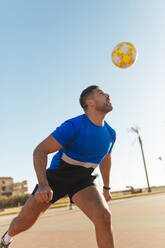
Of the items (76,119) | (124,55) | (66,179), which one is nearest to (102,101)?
(76,119)

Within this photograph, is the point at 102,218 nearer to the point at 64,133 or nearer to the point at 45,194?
the point at 45,194

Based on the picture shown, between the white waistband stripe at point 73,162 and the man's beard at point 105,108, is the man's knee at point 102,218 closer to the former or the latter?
the white waistband stripe at point 73,162

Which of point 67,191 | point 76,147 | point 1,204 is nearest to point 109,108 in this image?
point 76,147

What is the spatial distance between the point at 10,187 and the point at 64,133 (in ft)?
271

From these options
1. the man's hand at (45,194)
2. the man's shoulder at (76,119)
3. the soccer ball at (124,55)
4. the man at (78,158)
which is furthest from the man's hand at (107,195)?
the soccer ball at (124,55)

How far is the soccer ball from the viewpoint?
5668 millimetres

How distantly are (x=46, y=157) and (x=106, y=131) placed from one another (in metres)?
0.88

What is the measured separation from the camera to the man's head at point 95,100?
10.8 ft

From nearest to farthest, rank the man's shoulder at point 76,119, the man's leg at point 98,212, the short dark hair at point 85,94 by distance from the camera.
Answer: the man's leg at point 98,212 → the man's shoulder at point 76,119 → the short dark hair at point 85,94

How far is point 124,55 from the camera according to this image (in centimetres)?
567

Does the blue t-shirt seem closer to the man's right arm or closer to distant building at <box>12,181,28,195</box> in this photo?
the man's right arm

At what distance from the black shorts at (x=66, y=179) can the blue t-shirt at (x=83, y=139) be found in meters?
0.11

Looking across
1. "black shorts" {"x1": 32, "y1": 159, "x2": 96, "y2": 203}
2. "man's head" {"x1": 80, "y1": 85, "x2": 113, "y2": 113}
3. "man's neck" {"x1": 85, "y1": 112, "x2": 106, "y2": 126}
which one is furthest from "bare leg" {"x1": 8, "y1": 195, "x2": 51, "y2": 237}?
"man's head" {"x1": 80, "y1": 85, "x2": 113, "y2": 113}

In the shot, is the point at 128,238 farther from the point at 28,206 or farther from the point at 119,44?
the point at 119,44
